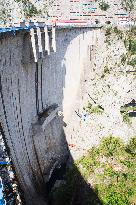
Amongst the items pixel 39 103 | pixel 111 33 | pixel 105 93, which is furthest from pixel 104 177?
pixel 111 33

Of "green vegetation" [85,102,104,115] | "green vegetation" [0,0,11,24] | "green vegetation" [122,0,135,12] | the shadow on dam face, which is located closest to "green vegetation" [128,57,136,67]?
the shadow on dam face

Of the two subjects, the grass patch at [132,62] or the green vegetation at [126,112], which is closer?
the green vegetation at [126,112]

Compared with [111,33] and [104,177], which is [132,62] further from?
[104,177]

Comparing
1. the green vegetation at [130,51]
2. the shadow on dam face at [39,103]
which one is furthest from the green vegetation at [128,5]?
the shadow on dam face at [39,103]

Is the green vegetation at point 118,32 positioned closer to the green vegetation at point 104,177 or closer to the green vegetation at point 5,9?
the green vegetation at point 104,177

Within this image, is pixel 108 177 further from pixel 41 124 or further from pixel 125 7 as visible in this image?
pixel 125 7

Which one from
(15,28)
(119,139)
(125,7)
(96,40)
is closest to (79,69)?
(96,40)
